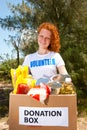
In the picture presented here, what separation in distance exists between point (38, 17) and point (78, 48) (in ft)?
3.42

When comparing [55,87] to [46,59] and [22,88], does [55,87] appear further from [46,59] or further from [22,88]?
[46,59]

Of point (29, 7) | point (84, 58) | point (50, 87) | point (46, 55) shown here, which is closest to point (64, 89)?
point (50, 87)

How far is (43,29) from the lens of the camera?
6.77 ft

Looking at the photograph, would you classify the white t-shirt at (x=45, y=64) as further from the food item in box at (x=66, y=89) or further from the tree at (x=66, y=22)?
the tree at (x=66, y=22)

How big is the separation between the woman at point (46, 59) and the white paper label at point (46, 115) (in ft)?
1.50

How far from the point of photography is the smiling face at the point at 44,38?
204cm

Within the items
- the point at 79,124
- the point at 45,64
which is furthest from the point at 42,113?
the point at 79,124

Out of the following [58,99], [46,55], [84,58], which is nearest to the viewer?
[58,99]

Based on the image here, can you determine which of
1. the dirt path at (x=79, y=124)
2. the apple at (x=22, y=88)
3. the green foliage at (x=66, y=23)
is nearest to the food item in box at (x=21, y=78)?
the apple at (x=22, y=88)

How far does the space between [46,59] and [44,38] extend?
135 millimetres

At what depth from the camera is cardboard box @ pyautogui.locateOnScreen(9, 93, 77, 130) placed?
4.97ft

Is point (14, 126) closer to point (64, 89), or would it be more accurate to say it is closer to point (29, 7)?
point (64, 89)

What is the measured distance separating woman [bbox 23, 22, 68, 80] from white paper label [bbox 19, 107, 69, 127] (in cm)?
46

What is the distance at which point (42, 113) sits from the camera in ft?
5.04
